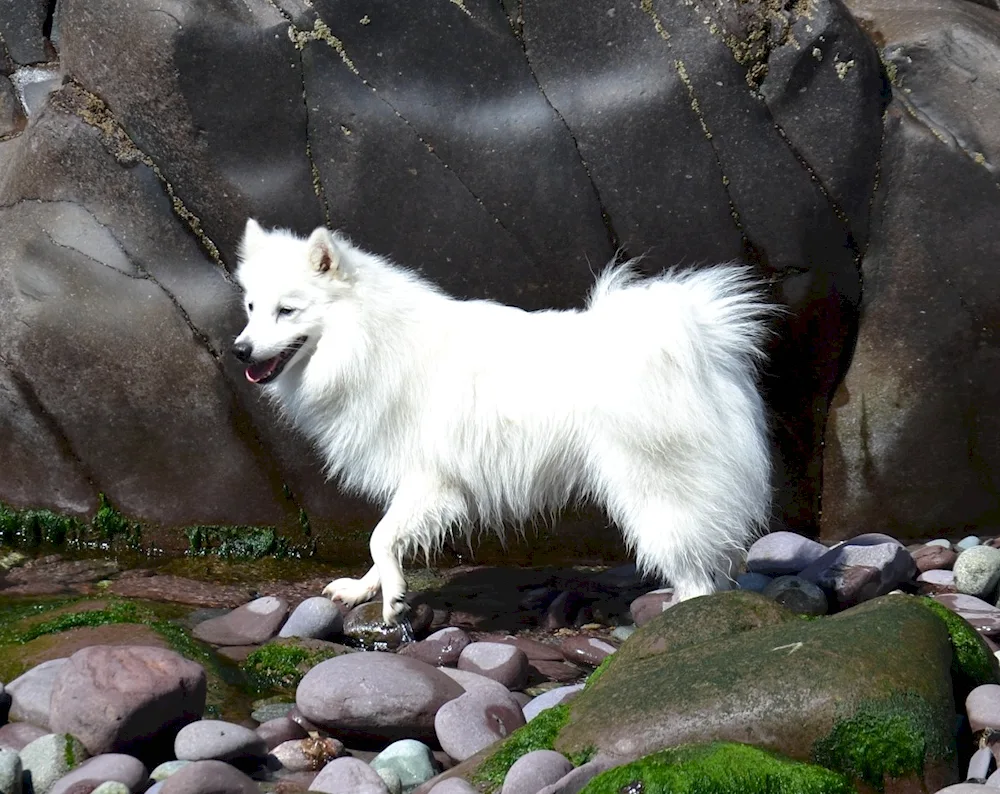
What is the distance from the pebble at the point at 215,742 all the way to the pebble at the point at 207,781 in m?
0.35

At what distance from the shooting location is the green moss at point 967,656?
15.5 feet

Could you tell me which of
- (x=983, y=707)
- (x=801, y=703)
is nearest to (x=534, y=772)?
(x=801, y=703)

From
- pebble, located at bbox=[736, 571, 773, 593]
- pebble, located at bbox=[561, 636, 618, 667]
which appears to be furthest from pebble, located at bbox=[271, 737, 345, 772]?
pebble, located at bbox=[736, 571, 773, 593]

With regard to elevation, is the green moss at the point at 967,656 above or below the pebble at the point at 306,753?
above

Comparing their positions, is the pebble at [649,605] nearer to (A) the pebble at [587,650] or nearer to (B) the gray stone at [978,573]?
(A) the pebble at [587,650]

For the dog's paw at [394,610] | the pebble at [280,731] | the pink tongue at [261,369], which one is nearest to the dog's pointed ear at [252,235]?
the pink tongue at [261,369]

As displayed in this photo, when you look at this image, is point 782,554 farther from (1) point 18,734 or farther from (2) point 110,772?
(1) point 18,734

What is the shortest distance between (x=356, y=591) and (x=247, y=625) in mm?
616

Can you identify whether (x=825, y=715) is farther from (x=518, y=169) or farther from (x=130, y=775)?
(x=518, y=169)

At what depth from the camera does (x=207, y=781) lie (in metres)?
4.07

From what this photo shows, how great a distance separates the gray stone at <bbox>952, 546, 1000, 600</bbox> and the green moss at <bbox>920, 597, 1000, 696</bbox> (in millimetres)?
1855

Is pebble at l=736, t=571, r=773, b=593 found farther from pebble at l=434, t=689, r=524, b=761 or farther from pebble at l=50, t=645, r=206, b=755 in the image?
pebble at l=50, t=645, r=206, b=755

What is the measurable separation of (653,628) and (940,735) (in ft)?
4.18

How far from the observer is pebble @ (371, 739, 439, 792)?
4605 mm
